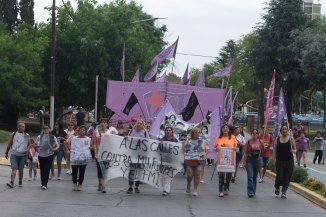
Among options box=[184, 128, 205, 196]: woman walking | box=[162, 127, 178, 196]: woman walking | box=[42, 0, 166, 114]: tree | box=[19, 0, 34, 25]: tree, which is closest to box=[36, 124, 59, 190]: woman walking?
box=[162, 127, 178, 196]: woman walking

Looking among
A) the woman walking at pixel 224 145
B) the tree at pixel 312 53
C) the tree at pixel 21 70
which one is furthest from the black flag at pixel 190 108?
the tree at pixel 312 53

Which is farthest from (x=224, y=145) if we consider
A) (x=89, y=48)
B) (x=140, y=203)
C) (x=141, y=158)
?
(x=89, y=48)

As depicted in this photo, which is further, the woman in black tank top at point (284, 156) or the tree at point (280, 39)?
the tree at point (280, 39)

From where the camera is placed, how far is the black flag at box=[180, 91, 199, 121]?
23.2 metres

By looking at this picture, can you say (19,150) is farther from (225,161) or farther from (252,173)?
(252,173)

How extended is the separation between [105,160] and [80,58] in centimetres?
2592

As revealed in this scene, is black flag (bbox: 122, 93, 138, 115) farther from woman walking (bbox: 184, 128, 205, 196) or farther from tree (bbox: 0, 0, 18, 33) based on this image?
tree (bbox: 0, 0, 18, 33)

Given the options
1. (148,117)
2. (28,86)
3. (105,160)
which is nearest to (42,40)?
(28,86)

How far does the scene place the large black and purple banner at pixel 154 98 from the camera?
23297mm

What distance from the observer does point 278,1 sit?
54.9m

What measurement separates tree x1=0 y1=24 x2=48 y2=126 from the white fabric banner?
2008cm

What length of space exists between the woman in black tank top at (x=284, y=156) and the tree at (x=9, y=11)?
146 feet

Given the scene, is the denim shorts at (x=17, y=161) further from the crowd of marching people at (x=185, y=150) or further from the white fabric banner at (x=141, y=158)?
the white fabric banner at (x=141, y=158)

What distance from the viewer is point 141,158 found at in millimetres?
14969
